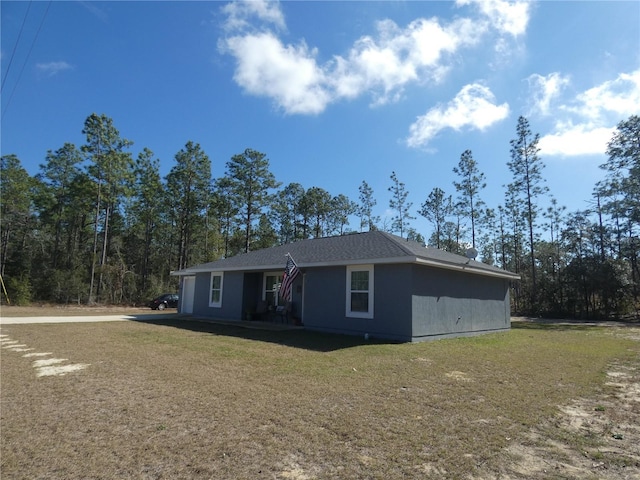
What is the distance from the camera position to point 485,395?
541 centimetres

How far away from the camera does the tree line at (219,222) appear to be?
2711cm

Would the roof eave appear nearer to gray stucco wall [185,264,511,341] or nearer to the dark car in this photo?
gray stucco wall [185,264,511,341]

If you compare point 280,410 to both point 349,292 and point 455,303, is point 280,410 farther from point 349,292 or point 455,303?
point 455,303

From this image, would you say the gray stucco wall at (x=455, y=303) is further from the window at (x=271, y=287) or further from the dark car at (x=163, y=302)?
the dark car at (x=163, y=302)

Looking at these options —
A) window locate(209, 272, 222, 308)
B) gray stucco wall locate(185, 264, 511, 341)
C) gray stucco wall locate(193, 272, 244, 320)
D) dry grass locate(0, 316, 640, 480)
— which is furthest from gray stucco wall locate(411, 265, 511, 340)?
window locate(209, 272, 222, 308)

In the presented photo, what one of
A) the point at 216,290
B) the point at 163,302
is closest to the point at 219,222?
the point at 163,302

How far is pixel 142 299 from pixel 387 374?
101ft

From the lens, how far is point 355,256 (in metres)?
11.7

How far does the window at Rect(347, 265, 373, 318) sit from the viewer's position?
1127cm

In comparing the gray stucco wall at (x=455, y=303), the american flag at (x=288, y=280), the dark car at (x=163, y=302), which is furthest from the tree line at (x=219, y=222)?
the american flag at (x=288, y=280)

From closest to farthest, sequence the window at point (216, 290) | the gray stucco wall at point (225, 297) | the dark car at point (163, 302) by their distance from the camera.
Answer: the gray stucco wall at point (225, 297)
the window at point (216, 290)
the dark car at point (163, 302)

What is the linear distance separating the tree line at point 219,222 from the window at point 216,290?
17197 mm

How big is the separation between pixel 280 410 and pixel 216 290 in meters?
13.7

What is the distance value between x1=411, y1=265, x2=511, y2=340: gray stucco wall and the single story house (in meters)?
0.03
